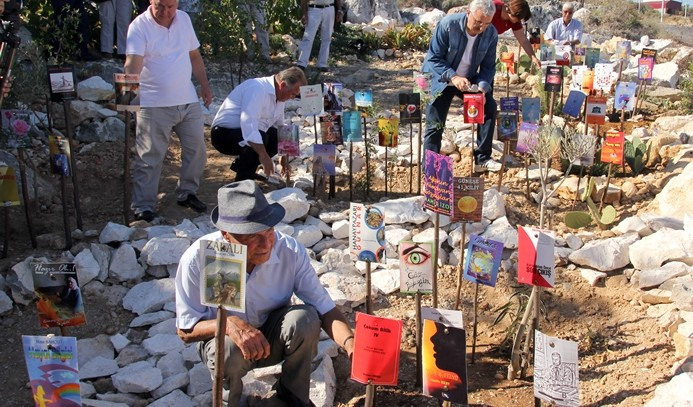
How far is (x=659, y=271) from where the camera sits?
4.40 metres

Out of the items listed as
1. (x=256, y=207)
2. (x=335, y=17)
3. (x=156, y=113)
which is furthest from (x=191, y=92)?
(x=335, y=17)

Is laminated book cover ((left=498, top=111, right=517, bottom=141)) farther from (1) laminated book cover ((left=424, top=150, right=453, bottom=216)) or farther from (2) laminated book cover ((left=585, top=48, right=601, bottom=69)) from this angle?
(2) laminated book cover ((left=585, top=48, right=601, bottom=69))

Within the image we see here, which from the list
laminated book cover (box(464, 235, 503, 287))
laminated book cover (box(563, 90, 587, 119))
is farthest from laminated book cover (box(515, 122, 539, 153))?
laminated book cover (box(464, 235, 503, 287))

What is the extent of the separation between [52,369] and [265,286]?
0.93 meters

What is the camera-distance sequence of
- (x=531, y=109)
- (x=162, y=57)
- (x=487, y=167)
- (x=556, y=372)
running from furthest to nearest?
(x=487, y=167) → (x=531, y=109) → (x=162, y=57) → (x=556, y=372)

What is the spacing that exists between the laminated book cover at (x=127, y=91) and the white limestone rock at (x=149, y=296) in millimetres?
1157

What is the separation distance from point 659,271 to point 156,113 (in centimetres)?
347

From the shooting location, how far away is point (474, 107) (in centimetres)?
554

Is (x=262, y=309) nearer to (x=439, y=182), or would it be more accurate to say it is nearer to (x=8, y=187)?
(x=439, y=182)

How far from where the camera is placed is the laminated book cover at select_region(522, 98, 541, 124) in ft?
Answer: 20.1

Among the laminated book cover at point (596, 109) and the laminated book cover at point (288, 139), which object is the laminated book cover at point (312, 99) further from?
the laminated book cover at point (596, 109)

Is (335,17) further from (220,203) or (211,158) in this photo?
(220,203)

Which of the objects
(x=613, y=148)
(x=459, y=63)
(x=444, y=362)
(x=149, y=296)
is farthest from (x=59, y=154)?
(x=613, y=148)

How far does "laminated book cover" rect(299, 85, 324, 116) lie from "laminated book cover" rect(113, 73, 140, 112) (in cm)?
134
